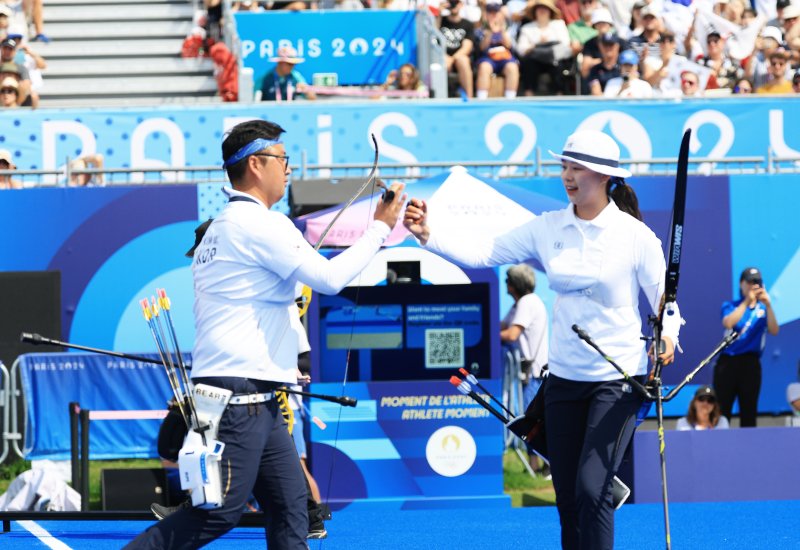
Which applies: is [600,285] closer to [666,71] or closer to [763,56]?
[666,71]

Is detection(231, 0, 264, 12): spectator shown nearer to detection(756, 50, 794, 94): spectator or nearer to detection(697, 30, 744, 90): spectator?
detection(697, 30, 744, 90): spectator

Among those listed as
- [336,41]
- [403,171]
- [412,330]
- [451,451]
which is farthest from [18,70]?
[451,451]

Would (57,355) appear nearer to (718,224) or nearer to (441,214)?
(441,214)

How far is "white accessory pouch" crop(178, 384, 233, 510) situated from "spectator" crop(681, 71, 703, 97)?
10.9m

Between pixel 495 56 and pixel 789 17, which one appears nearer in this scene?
pixel 495 56

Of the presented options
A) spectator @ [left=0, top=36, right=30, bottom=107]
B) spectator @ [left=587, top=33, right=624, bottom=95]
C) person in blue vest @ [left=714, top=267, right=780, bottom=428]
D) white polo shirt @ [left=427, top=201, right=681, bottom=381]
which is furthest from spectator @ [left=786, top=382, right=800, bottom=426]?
spectator @ [left=0, top=36, right=30, bottom=107]

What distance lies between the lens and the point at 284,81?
14766 millimetres

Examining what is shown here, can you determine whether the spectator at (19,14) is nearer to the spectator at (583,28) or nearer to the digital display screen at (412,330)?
the spectator at (583,28)

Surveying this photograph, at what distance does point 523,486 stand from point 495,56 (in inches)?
222

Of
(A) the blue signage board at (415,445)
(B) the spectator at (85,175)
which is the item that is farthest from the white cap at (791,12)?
(B) the spectator at (85,175)

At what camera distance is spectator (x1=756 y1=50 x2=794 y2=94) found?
592 inches

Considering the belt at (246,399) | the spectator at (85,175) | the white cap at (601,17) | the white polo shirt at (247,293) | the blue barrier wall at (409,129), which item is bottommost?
the belt at (246,399)

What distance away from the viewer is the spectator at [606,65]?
15281 millimetres

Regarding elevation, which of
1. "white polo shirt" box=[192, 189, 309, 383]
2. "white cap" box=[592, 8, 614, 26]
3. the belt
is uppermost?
"white cap" box=[592, 8, 614, 26]
